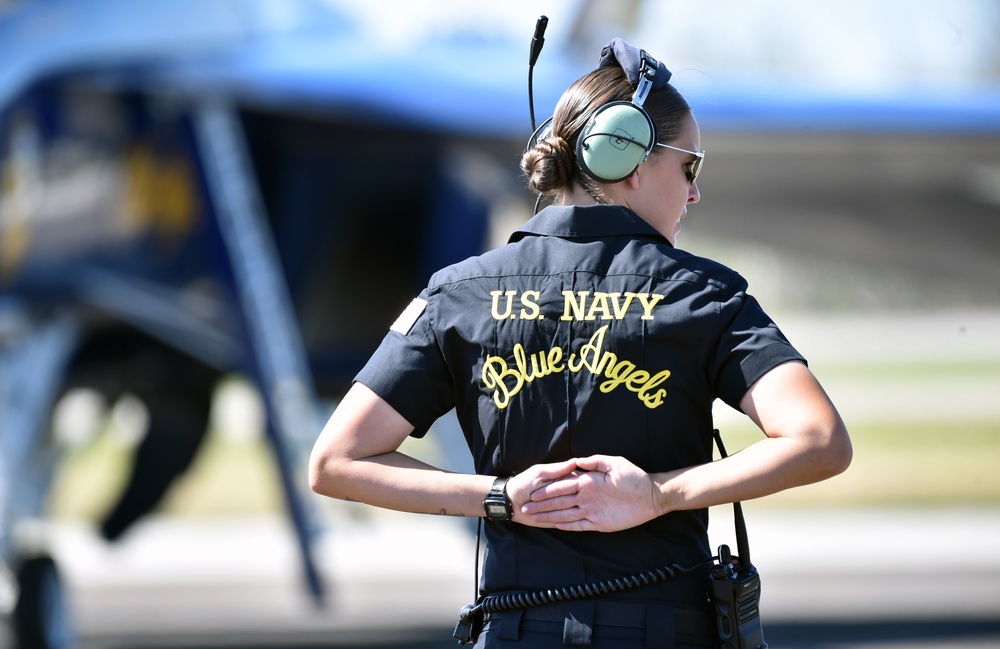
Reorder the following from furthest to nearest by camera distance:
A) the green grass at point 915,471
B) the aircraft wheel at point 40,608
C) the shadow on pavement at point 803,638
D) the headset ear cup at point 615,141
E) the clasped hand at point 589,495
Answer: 1. the green grass at point 915,471
2. the shadow on pavement at point 803,638
3. the aircraft wheel at point 40,608
4. the headset ear cup at point 615,141
5. the clasped hand at point 589,495

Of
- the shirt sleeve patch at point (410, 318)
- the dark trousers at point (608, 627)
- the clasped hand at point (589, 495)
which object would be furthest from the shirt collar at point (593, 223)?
the dark trousers at point (608, 627)

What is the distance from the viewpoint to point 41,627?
7531mm

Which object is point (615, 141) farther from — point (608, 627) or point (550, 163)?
point (608, 627)

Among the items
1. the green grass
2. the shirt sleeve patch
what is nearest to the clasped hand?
the shirt sleeve patch

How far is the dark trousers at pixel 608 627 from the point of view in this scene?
1.78m

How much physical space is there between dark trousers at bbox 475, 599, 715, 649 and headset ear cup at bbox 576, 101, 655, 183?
0.62 metres

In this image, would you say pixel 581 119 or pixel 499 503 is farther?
pixel 581 119

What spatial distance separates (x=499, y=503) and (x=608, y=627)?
0.76 feet

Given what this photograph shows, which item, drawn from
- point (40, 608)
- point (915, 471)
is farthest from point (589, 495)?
point (915, 471)

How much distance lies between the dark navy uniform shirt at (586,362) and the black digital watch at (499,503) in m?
0.06

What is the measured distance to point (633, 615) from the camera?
1789mm

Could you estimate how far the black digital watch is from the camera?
181cm

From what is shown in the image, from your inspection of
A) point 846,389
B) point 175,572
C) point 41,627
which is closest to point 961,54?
point 41,627

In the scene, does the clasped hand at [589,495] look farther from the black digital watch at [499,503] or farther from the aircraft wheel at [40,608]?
the aircraft wheel at [40,608]
